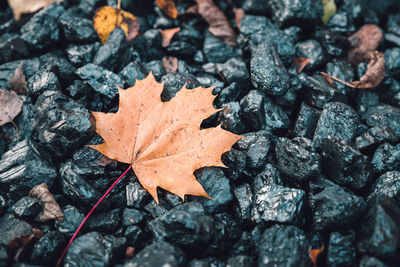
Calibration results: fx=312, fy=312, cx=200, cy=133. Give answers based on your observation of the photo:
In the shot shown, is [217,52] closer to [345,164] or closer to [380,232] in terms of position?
[345,164]

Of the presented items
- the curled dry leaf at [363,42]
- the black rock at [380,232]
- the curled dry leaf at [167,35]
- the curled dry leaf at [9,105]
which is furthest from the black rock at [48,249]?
the curled dry leaf at [363,42]

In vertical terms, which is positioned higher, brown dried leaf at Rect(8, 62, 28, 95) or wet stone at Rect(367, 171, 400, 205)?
brown dried leaf at Rect(8, 62, 28, 95)

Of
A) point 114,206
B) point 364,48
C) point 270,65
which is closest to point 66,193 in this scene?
point 114,206

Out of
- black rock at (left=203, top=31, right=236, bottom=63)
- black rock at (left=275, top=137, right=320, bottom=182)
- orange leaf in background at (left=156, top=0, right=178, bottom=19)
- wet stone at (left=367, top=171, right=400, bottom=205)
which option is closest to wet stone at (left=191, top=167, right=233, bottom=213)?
black rock at (left=275, top=137, right=320, bottom=182)

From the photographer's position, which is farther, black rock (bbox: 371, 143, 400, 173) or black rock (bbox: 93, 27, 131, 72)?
black rock (bbox: 93, 27, 131, 72)

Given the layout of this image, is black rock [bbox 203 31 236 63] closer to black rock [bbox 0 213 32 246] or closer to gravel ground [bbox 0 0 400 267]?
gravel ground [bbox 0 0 400 267]

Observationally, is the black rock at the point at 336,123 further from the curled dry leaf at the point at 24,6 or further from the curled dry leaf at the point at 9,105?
the curled dry leaf at the point at 24,6

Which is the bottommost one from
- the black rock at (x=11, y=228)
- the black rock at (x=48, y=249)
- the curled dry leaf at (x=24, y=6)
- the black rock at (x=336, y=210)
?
the black rock at (x=11, y=228)

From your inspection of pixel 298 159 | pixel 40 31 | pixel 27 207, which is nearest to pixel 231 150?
pixel 298 159
